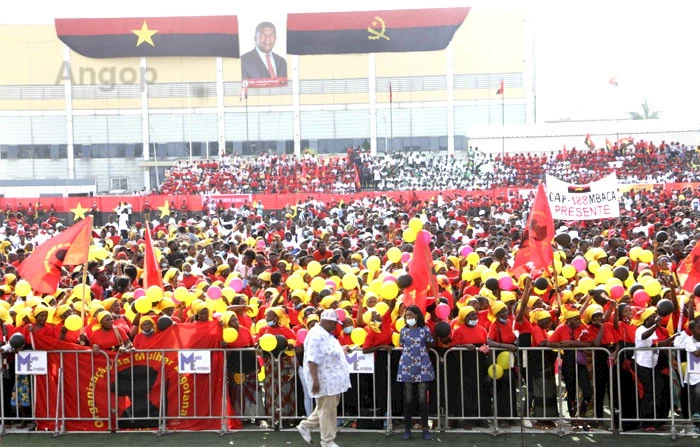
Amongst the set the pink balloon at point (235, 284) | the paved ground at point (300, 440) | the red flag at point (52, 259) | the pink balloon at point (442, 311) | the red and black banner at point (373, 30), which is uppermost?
the red and black banner at point (373, 30)

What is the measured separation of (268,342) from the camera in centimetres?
1041

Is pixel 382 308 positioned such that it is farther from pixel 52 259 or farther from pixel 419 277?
pixel 52 259

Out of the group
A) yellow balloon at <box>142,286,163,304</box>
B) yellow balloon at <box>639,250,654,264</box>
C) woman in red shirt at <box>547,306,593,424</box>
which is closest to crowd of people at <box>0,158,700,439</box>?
woman in red shirt at <box>547,306,593,424</box>

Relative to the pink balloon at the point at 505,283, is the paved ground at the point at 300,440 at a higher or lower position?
lower

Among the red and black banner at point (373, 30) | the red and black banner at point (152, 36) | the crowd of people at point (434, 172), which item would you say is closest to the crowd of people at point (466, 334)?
the crowd of people at point (434, 172)

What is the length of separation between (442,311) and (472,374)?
74 centimetres

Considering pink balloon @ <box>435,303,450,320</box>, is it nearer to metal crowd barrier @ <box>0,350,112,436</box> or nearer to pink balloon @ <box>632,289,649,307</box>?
pink balloon @ <box>632,289,649,307</box>

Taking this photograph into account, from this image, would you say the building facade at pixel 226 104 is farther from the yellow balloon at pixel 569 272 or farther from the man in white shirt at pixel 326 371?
the man in white shirt at pixel 326 371

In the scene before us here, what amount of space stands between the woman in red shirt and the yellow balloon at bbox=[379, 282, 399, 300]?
1.69 metres

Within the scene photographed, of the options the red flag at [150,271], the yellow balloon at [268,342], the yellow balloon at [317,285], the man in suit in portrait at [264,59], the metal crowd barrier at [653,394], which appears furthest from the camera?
the man in suit in portrait at [264,59]

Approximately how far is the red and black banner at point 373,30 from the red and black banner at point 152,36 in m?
4.06

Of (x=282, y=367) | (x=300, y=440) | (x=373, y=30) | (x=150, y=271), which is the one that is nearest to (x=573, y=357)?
(x=300, y=440)

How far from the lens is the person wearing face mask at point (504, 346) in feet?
34.4

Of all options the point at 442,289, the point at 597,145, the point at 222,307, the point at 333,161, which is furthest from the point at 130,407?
the point at 597,145
